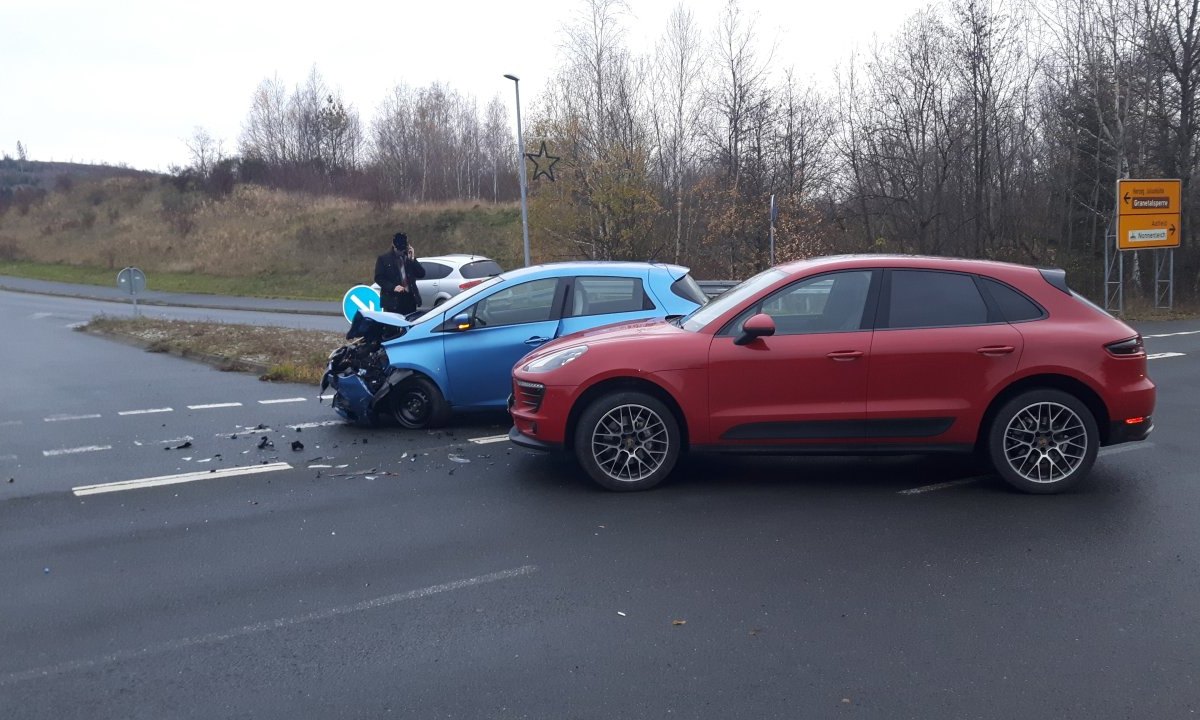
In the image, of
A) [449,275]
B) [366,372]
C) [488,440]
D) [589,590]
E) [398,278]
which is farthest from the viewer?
[449,275]

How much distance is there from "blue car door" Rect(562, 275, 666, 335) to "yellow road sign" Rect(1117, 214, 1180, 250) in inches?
820

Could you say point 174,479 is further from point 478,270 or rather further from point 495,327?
point 478,270

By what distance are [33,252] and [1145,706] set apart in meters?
71.4

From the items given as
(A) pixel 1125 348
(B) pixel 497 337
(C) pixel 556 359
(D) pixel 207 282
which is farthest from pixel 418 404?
(D) pixel 207 282

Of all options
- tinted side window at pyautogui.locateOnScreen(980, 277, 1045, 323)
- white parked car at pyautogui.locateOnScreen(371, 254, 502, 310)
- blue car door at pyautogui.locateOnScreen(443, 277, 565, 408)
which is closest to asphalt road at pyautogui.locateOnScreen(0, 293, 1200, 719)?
blue car door at pyautogui.locateOnScreen(443, 277, 565, 408)

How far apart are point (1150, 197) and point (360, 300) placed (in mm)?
21420

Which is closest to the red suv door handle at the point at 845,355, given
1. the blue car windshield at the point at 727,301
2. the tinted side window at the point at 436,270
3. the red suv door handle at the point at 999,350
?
the blue car windshield at the point at 727,301

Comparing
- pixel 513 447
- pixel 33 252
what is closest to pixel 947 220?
pixel 513 447

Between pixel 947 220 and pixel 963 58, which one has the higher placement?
pixel 963 58

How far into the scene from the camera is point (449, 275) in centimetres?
2662

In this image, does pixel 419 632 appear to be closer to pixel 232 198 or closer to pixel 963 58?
pixel 963 58

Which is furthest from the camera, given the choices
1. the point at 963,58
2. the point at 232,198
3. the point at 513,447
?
the point at 232,198

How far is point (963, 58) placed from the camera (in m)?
33.3

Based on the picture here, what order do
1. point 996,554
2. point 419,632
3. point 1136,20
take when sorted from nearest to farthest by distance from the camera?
1. point 419,632
2. point 996,554
3. point 1136,20
